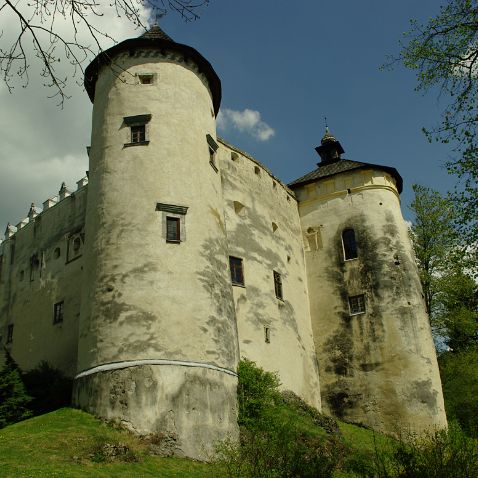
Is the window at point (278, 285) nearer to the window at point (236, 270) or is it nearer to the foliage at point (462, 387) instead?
the window at point (236, 270)

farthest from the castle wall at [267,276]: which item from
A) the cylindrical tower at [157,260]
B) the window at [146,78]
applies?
the window at [146,78]

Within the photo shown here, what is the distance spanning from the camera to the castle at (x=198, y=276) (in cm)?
1766

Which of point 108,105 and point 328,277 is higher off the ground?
point 108,105

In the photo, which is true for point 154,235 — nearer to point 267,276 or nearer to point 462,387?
point 267,276

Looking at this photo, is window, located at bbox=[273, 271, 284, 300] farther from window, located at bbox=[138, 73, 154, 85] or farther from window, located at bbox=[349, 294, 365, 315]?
window, located at bbox=[138, 73, 154, 85]

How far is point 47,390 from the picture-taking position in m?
20.8

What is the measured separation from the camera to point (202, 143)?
74.0 feet

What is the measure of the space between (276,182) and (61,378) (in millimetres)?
14142

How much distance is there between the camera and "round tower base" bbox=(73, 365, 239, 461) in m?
16.3

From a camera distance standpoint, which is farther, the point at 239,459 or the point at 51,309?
the point at 51,309

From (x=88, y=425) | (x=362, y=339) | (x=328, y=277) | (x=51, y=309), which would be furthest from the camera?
(x=328, y=277)

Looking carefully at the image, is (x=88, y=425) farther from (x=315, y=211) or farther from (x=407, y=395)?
(x=315, y=211)

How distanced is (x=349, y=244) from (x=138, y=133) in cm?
1374

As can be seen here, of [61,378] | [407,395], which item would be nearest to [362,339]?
[407,395]
